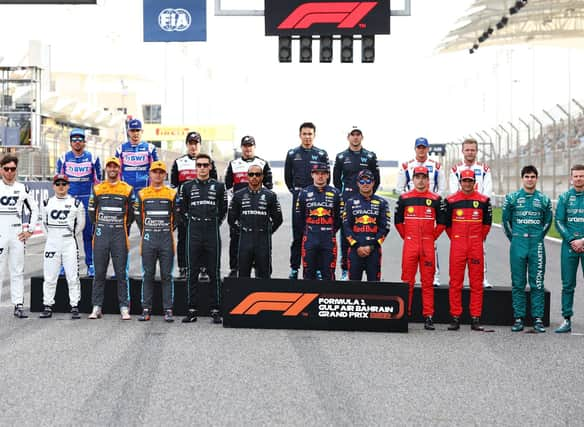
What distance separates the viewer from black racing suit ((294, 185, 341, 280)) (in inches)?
332

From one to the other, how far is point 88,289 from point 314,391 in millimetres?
4333

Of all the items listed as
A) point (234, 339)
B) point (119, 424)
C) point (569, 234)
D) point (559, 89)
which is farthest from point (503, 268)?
point (559, 89)

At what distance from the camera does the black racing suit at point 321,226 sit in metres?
8.45

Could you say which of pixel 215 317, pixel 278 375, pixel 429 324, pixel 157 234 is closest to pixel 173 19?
pixel 157 234

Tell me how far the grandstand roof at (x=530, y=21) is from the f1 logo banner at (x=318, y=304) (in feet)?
87.5

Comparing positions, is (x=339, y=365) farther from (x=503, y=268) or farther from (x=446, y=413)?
(x=503, y=268)

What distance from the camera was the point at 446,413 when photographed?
186 inches

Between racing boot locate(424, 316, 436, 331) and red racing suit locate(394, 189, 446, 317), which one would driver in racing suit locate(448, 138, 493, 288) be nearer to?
red racing suit locate(394, 189, 446, 317)

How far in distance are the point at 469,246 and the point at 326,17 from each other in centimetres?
608

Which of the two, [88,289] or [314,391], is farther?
[88,289]

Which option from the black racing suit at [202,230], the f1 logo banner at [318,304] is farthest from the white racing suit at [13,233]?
the f1 logo banner at [318,304]

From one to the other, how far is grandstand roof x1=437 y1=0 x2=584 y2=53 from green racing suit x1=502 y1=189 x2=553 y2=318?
2563 centimetres

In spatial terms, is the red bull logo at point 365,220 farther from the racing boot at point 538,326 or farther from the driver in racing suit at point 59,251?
the driver in racing suit at point 59,251

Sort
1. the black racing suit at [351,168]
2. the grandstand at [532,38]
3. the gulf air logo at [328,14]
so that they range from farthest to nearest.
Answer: the grandstand at [532,38] < the gulf air logo at [328,14] < the black racing suit at [351,168]
